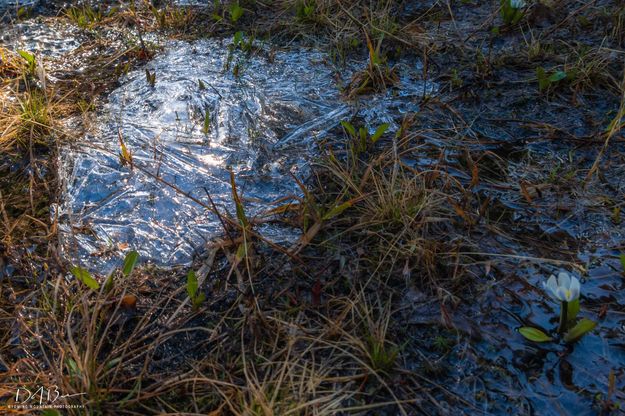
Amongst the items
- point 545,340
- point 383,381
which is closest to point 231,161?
point 383,381

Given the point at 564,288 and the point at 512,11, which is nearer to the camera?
the point at 564,288

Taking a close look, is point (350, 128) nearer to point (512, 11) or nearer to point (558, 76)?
point (558, 76)

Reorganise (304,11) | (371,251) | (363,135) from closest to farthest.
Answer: (371,251) < (363,135) < (304,11)

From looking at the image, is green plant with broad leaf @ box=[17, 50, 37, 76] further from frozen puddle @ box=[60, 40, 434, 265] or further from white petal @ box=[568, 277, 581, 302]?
white petal @ box=[568, 277, 581, 302]

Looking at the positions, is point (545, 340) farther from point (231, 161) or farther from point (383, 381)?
point (231, 161)

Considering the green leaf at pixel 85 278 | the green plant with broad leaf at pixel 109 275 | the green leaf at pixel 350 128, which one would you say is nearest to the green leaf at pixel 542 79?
the green leaf at pixel 350 128

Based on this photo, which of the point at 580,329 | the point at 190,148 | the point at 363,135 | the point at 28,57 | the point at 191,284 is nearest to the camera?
the point at 580,329

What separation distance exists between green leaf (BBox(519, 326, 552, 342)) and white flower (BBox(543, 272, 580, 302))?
0.11 metres

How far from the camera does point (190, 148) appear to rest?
7.59 feet

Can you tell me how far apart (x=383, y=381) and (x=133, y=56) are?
255cm

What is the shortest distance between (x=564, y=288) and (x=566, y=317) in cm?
9

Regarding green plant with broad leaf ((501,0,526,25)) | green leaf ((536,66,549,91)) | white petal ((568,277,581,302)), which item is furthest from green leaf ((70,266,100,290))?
green plant with broad leaf ((501,0,526,25))

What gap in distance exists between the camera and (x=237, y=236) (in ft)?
5.98

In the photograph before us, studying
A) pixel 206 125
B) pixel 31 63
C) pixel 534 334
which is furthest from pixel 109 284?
pixel 31 63
